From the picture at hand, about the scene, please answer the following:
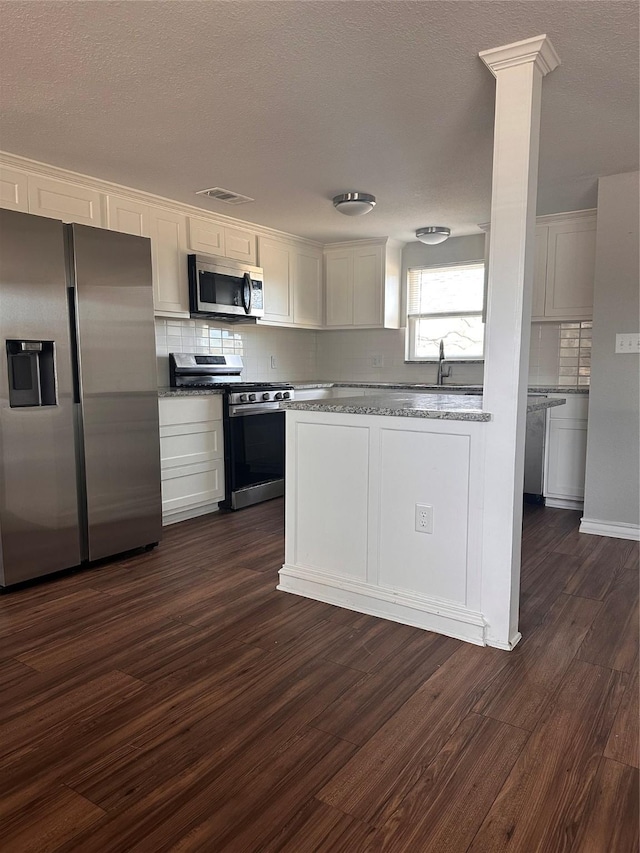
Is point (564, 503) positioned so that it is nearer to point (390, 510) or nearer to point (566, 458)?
point (566, 458)

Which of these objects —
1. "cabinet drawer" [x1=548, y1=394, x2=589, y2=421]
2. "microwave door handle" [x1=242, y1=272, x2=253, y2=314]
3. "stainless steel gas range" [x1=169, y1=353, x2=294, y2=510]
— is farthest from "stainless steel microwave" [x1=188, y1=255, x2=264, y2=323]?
"cabinet drawer" [x1=548, y1=394, x2=589, y2=421]

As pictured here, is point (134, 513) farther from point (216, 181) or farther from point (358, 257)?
point (358, 257)

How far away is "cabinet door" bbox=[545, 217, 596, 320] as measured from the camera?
14.0ft

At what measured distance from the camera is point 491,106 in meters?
2.52

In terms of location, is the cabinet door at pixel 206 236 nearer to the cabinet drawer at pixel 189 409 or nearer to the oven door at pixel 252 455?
the cabinet drawer at pixel 189 409

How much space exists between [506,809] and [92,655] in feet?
5.06

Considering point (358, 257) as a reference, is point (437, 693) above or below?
below

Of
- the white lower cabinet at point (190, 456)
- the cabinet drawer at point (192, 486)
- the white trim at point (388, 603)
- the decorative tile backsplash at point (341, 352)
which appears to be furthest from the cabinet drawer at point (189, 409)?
the white trim at point (388, 603)

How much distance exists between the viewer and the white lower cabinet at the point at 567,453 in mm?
4219

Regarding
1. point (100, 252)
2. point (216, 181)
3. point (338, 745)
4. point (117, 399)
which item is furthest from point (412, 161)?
point (338, 745)

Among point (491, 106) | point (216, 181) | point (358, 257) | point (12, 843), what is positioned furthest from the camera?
Answer: point (358, 257)

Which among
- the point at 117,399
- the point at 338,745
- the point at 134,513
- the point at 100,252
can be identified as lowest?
the point at 338,745

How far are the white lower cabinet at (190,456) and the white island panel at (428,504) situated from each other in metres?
1.86

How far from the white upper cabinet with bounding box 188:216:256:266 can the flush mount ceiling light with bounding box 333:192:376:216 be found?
1122 millimetres
